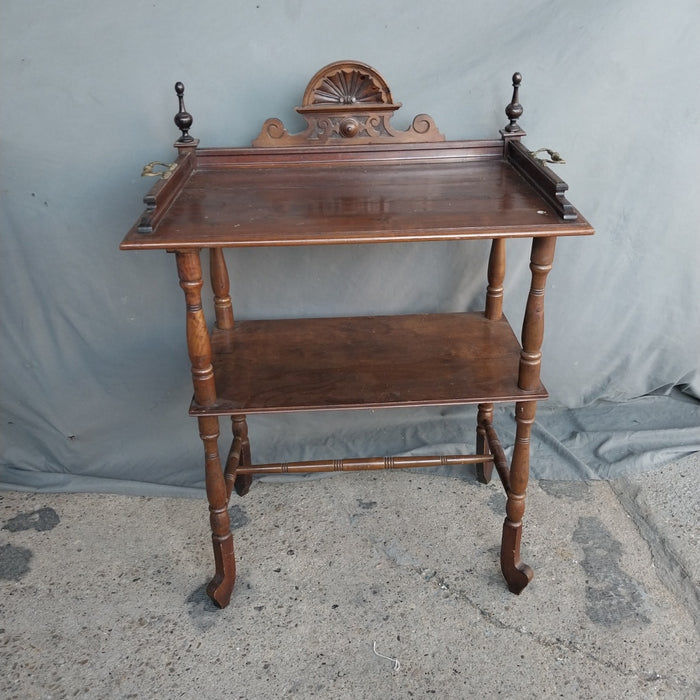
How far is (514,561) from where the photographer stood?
91.3 inches

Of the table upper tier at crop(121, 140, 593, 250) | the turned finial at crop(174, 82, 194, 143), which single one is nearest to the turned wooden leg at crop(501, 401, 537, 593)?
the table upper tier at crop(121, 140, 593, 250)

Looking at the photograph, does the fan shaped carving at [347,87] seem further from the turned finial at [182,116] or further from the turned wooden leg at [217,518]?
the turned wooden leg at [217,518]

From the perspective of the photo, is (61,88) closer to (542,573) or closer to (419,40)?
(419,40)

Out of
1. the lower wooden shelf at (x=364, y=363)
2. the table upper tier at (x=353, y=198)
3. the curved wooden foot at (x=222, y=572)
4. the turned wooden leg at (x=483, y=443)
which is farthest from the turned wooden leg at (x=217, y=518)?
the turned wooden leg at (x=483, y=443)

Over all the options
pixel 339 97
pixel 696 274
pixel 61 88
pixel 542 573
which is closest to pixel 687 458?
pixel 696 274

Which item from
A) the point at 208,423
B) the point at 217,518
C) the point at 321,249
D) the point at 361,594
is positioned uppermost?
the point at 321,249

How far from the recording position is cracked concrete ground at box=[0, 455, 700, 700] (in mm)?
2096

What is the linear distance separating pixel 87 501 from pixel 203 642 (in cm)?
84

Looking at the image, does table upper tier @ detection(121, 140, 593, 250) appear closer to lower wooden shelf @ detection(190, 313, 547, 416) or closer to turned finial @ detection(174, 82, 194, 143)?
turned finial @ detection(174, 82, 194, 143)

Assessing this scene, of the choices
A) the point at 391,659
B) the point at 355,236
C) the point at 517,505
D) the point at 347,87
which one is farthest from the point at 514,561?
the point at 347,87

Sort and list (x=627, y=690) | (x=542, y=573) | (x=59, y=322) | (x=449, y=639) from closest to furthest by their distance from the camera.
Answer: (x=627, y=690), (x=449, y=639), (x=542, y=573), (x=59, y=322)

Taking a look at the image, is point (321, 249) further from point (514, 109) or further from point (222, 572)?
point (222, 572)

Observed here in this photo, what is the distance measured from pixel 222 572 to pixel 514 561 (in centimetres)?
87

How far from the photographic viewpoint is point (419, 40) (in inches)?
96.0
